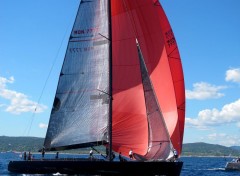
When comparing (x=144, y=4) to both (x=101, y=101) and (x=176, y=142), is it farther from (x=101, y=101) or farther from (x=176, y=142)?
(x=176, y=142)

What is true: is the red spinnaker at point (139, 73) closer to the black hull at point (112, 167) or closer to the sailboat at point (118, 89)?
the sailboat at point (118, 89)

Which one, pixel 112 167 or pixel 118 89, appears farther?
pixel 118 89

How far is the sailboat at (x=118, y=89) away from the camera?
30.2 m

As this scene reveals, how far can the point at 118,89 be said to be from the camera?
32312mm

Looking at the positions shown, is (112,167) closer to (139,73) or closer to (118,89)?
(118,89)

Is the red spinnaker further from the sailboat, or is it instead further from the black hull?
the black hull

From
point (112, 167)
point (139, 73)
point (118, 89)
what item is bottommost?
point (112, 167)

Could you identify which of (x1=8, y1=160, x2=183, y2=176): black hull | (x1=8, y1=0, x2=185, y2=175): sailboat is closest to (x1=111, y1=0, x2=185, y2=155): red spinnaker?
(x1=8, y1=0, x2=185, y2=175): sailboat

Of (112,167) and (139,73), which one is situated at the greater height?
(139,73)

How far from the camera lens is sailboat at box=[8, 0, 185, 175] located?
3017cm

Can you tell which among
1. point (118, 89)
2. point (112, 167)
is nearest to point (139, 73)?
point (118, 89)

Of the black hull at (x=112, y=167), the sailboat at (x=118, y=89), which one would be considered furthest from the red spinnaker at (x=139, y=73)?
the black hull at (x=112, y=167)

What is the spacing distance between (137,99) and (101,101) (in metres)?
2.63

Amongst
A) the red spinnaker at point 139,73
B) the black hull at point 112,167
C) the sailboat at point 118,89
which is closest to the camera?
the black hull at point 112,167
